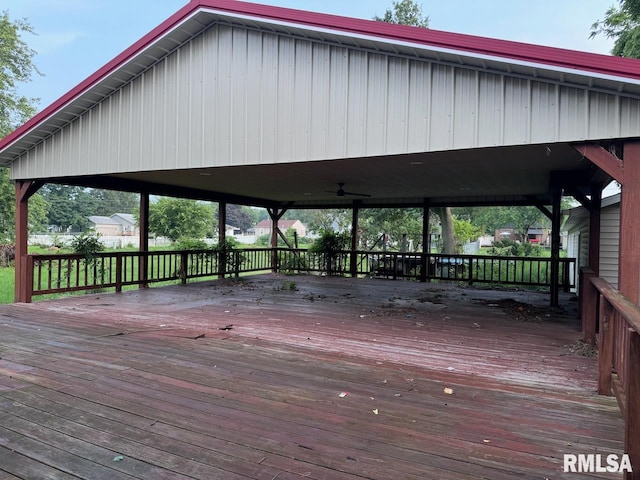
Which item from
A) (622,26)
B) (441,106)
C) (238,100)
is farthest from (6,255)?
(622,26)

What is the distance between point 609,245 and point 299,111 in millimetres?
5284

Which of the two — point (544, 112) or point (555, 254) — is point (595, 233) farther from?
point (544, 112)

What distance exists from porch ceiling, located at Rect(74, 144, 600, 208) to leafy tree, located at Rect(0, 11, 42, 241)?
941 centimetres

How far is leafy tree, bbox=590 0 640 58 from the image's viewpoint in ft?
31.2

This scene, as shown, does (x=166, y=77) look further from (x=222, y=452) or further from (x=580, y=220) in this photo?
(x=580, y=220)

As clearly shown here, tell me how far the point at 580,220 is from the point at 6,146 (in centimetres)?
1052

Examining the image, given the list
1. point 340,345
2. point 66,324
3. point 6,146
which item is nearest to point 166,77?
point 6,146

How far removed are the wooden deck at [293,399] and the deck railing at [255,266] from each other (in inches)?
98.5

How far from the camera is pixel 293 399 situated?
9.27 feet

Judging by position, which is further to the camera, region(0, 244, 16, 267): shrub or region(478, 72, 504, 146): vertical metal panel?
region(0, 244, 16, 267): shrub

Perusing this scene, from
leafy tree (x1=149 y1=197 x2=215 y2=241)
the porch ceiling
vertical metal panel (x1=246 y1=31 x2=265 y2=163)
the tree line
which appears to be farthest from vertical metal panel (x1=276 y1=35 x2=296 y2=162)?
leafy tree (x1=149 y1=197 x2=215 y2=241)

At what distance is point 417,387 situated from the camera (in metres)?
3.10

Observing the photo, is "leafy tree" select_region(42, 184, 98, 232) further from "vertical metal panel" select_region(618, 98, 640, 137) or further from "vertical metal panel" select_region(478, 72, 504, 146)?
"vertical metal panel" select_region(618, 98, 640, 137)

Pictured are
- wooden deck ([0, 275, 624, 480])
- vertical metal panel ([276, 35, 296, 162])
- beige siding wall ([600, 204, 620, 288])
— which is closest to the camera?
wooden deck ([0, 275, 624, 480])
